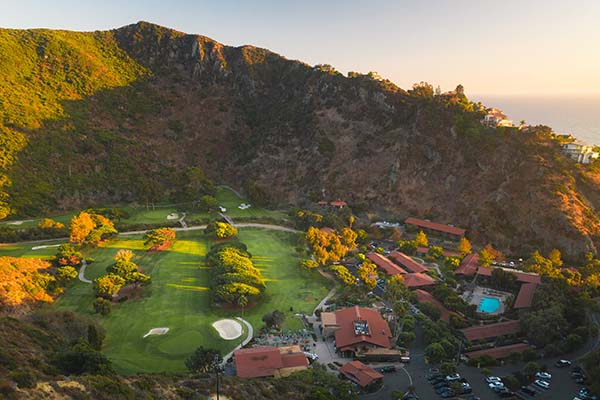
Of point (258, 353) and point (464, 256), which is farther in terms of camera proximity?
point (464, 256)

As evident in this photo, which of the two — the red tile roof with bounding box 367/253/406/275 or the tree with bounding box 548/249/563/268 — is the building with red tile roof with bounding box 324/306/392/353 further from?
the tree with bounding box 548/249/563/268

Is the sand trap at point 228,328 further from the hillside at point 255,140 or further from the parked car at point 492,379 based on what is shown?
the hillside at point 255,140

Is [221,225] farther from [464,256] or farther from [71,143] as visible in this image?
[71,143]

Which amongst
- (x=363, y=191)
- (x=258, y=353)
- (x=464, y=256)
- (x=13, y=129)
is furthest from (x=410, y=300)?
(x=13, y=129)

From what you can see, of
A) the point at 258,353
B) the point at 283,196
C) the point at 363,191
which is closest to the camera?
the point at 258,353

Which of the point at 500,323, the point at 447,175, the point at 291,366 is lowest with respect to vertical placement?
the point at 291,366
